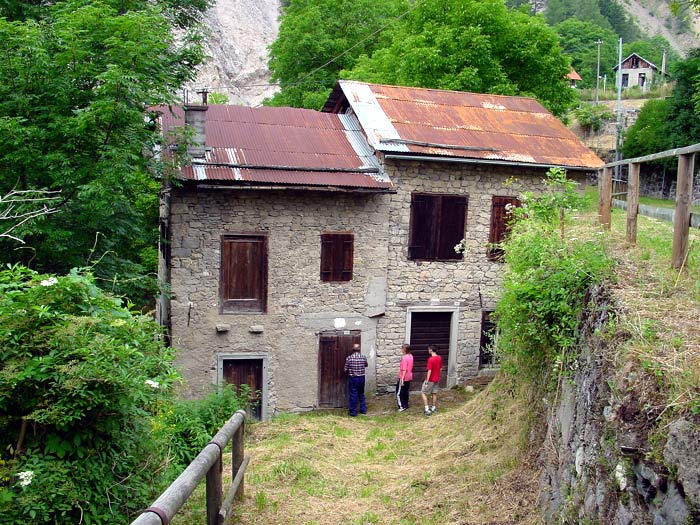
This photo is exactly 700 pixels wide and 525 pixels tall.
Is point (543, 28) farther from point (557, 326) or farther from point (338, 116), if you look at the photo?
point (557, 326)

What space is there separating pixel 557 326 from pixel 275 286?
727 centimetres

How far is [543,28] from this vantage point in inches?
754

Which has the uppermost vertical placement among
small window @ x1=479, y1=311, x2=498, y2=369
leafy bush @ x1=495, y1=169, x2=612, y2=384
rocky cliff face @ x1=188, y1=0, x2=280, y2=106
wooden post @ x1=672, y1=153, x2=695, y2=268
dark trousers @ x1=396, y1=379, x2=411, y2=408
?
rocky cliff face @ x1=188, y1=0, x2=280, y2=106

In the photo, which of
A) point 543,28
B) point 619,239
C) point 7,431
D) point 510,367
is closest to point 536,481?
point 510,367

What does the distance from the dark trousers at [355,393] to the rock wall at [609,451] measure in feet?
21.8

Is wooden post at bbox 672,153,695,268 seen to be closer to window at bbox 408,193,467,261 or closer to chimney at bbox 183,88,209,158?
window at bbox 408,193,467,261

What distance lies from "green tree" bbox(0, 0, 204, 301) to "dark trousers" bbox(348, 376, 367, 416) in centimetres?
488

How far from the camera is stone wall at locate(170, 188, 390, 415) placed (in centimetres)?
1106

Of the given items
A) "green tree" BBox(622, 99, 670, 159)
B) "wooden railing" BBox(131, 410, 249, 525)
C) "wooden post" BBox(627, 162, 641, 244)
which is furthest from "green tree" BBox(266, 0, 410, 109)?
"wooden railing" BBox(131, 410, 249, 525)

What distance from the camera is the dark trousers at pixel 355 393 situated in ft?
38.6

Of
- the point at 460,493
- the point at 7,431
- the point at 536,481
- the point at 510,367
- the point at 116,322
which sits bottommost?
the point at 460,493

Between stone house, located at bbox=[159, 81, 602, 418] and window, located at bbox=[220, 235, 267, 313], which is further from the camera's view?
window, located at bbox=[220, 235, 267, 313]

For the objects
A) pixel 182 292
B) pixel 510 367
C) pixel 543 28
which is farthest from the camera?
pixel 543 28

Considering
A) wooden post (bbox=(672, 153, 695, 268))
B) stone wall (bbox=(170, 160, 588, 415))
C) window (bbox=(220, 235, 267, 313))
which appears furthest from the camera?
window (bbox=(220, 235, 267, 313))
